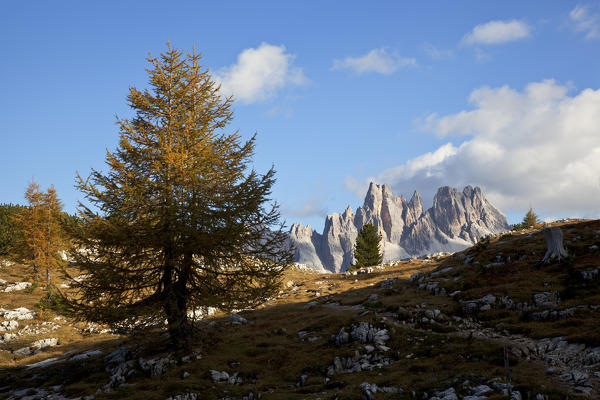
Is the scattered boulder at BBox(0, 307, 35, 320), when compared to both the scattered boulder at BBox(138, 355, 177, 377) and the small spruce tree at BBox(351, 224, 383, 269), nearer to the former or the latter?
the scattered boulder at BBox(138, 355, 177, 377)

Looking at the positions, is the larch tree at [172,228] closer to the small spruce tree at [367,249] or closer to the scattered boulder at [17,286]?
the scattered boulder at [17,286]

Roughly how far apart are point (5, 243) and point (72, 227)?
187 feet

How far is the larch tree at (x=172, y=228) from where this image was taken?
14.7 meters

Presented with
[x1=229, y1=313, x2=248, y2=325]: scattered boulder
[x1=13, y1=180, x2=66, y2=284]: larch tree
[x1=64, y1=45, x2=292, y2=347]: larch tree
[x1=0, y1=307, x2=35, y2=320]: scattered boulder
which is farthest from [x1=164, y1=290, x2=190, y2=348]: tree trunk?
[x1=13, y1=180, x2=66, y2=284]: larch tree

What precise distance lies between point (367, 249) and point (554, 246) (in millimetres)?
36474

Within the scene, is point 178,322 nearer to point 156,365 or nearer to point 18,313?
point 156,365

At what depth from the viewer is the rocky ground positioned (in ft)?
32.2

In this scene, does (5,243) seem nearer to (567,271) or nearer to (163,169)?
(163,169)

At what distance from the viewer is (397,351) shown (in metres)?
13.7

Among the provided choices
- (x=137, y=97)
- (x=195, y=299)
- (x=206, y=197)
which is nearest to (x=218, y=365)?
(x=195, y=299)

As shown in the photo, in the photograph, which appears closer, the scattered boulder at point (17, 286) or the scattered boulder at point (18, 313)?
the scattered boulder at point (18, 313)

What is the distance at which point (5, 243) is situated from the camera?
56156 mm

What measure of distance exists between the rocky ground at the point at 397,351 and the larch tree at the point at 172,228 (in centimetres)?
214

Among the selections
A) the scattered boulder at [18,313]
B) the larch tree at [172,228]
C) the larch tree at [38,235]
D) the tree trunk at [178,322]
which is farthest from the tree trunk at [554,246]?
the larch tree at [38,235]
